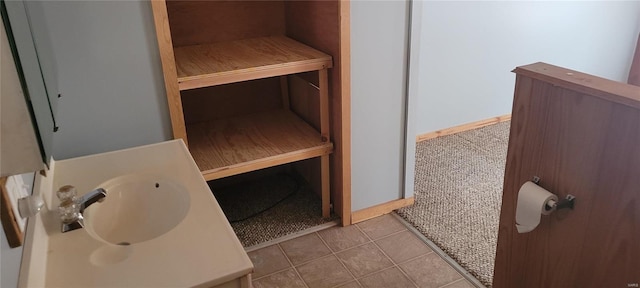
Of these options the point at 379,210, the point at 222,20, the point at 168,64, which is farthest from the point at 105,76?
the point at 379,210

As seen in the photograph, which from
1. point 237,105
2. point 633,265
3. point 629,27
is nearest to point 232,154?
point 237,105

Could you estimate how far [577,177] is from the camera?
4.10ft

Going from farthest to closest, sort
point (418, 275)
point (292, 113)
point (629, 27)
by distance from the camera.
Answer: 1. point (629, 27)
2. point (292, 113)
3. point (418, 275)

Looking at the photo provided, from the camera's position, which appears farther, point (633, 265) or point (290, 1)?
point (290, 1)

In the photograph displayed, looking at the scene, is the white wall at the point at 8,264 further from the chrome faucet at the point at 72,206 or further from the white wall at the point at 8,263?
the chrome faucet at the point at 72,206

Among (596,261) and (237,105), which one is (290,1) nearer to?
(237,105)

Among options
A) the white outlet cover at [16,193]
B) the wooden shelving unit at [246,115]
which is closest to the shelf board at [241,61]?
the wooden shelving unit at [246,115]

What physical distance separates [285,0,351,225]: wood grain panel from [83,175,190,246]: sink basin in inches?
39.5

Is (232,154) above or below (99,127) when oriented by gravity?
below

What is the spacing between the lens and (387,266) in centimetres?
226

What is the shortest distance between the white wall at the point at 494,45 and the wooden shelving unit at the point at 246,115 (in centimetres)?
119

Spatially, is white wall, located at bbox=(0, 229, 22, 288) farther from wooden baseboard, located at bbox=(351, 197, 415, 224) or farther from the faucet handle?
wooden baseboard, located at bbox=(351, 197, 415, 224)

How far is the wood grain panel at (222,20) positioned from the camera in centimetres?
245

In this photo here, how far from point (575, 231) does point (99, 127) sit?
5.38 feet
